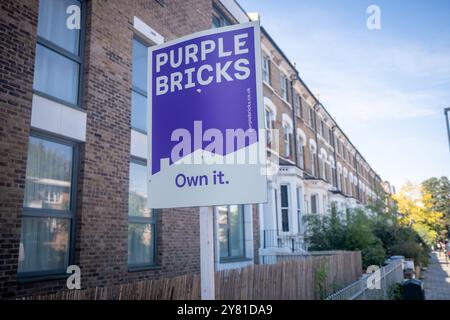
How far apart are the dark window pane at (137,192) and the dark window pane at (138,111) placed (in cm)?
91

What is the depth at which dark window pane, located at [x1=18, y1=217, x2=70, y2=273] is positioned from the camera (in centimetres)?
617

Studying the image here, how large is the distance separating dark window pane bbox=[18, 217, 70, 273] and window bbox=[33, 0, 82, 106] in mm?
2119

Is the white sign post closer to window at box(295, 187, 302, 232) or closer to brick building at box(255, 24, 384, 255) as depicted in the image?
brick building at box(255, 24, 384, 255)

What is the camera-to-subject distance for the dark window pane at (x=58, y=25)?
7.03m

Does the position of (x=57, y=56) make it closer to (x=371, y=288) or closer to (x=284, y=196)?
(x=371, y=288)

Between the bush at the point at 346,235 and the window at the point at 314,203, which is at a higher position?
the window at the point at 314,203

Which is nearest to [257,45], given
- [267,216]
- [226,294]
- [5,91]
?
[226,294]

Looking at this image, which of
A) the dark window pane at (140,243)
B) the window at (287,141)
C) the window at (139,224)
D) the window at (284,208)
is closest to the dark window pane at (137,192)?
the window at (139,224)

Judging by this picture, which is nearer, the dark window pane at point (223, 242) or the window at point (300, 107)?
the dark window pane at point (223, 242)

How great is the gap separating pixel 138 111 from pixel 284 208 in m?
9.26

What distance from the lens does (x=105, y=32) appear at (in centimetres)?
805

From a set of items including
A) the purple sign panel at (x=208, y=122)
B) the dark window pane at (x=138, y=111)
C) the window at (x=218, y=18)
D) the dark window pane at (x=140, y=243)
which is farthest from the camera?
the window at (x=218, y=18)

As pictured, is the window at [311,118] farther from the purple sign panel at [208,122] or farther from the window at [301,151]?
the purple sign panel at [208,122]

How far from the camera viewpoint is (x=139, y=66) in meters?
9.23
